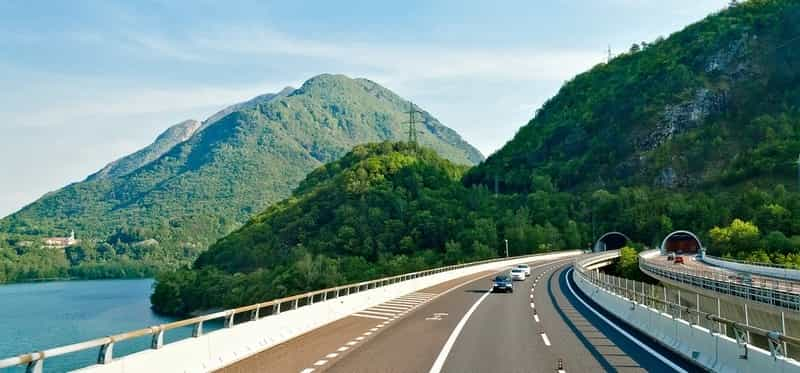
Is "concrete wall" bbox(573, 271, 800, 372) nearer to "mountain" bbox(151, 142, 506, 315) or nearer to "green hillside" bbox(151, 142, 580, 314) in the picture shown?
"mountain" bbox(151, 142, 506, 315)

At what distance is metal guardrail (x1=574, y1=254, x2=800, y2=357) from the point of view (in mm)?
10226

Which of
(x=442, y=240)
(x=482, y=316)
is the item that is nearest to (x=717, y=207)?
(x=442, y=240)

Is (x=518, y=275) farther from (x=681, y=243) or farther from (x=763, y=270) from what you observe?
(x=681, y=243)

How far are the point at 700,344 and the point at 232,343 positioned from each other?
9.84 metres

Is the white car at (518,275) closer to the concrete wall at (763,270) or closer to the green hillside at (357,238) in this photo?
the concrete wall at (763,270)

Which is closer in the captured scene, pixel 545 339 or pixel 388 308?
pixel 545 339

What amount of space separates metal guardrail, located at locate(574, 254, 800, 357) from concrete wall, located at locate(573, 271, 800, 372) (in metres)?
0.19

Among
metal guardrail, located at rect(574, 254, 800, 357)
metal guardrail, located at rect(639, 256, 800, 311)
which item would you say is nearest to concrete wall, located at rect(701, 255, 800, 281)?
metal guardrail, located at rect(639, 256, 800, 311)

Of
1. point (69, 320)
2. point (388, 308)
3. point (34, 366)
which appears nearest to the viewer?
point (34, 366)

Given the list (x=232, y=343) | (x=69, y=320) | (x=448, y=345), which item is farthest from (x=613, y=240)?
(x=232, y=343)

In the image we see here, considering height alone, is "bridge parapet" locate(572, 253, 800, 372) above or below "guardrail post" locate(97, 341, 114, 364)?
below

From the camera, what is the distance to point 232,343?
15.2m

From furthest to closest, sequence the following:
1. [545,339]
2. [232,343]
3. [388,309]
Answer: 1. [388,309]
2. [545,339]
3. [232,343]

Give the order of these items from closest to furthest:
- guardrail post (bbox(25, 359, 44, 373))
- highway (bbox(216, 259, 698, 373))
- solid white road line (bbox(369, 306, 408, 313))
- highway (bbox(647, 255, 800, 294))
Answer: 1. guardrail post (bbox(25, 359, 44, 373))
2. highway (bbox(216, 259, 698, 373))
3. solid white road line (bbox(369, 306, 408, 313))
4. highway (bbox(647, 255, 800, 294))
